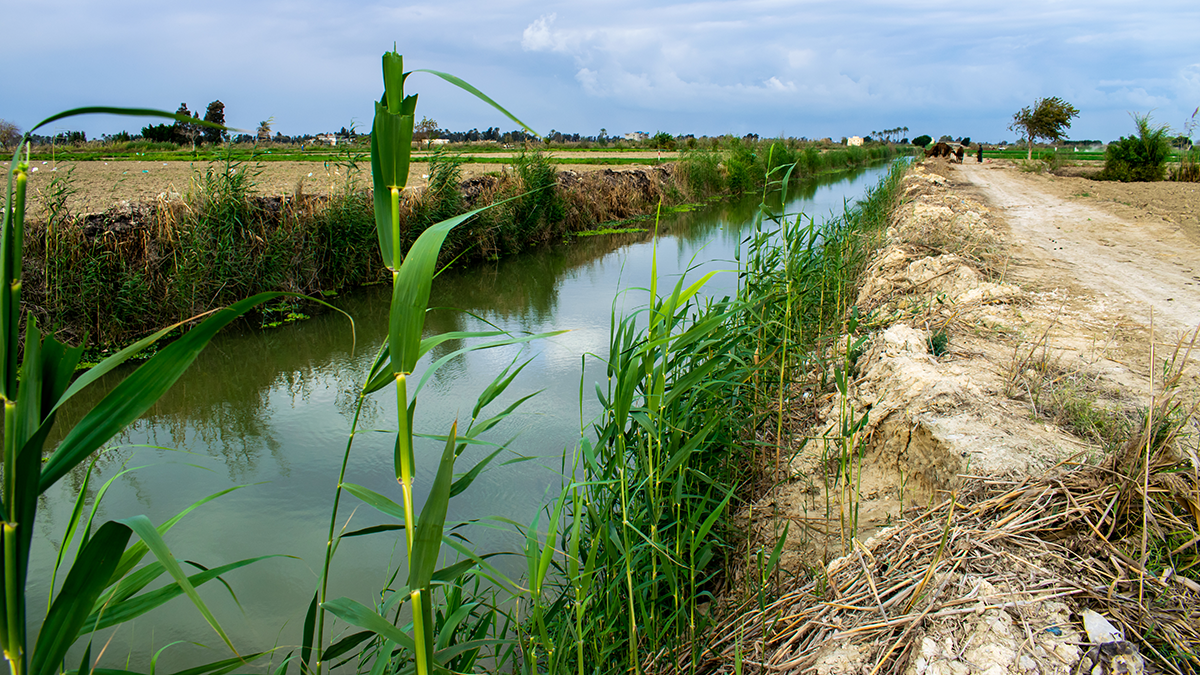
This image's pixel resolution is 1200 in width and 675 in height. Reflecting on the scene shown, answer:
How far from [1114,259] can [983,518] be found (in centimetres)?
624

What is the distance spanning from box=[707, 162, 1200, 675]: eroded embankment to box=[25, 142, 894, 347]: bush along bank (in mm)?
1555

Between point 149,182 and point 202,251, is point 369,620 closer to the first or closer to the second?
point 202,251

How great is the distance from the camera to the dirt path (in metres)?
4.84

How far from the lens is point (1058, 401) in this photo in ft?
9.54

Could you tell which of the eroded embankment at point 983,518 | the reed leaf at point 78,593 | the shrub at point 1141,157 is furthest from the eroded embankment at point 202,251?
the shrub at point 1141,157

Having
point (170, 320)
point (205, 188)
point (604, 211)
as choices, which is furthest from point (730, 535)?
point (604, 211)

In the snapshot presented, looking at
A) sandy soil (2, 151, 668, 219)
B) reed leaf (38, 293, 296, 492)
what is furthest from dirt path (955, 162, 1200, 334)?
sandy soil (2, 151, 668, 219)

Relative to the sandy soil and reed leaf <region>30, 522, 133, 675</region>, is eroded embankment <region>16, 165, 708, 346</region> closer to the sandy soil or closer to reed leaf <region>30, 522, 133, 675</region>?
the sandy soil

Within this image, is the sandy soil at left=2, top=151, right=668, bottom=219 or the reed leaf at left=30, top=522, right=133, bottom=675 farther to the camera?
the sandy soil at left=2, top=151, right=668, bottom=219

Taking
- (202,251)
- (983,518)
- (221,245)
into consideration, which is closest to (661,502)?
(983,518)

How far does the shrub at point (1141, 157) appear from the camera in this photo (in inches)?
724

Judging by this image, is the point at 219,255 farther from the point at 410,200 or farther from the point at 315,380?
the point at 410,200

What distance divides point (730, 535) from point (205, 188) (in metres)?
7.12

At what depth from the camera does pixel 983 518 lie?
2137 millimetres
